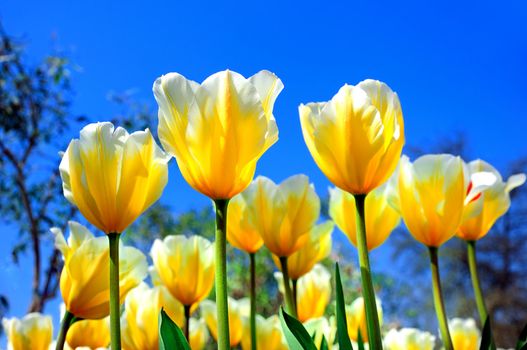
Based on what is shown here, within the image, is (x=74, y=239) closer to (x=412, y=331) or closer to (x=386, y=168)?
(x=386, y=168)

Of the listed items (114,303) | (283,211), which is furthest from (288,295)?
(114,303)

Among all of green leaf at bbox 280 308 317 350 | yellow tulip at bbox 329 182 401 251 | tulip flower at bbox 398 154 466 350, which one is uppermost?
yellow tulip at bbox 329 182 401 251

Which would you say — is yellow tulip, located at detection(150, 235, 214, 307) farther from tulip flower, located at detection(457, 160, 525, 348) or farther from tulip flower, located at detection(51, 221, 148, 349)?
tulip flower, located at detection(457, 160, 525, 348)

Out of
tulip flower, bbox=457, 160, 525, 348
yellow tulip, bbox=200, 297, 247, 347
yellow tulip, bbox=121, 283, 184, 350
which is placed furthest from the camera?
yellow tulip, bbox=200, 297, 247, 347

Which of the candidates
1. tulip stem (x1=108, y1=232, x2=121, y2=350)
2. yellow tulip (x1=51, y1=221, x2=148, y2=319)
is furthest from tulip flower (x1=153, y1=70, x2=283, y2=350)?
yellow tulip (x1=51, y1=221, x2=148, y2=319)

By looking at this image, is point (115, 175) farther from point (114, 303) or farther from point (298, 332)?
point (298, 332)

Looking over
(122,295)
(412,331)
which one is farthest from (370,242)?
(122,295)

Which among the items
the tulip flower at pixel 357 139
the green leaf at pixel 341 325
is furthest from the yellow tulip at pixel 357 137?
the green leaf at pixel 341 325

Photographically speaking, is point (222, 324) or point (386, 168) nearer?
point (222, 324)
